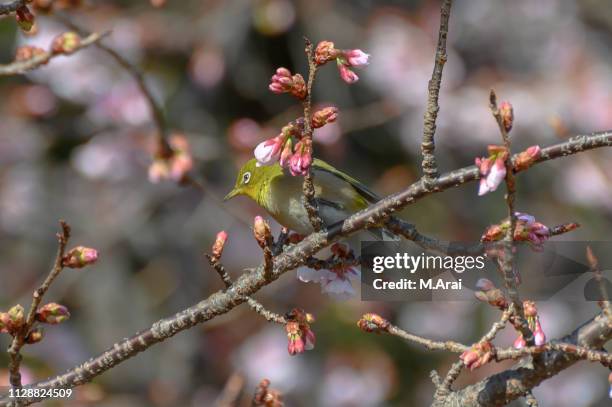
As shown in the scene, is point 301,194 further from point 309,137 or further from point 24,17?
point 24,17

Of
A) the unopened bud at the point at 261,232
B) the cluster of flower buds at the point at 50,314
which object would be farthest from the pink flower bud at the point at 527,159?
the cluster of flower buds at the point at 50,314

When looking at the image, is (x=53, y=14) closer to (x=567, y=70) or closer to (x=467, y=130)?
(x=467, y=130)

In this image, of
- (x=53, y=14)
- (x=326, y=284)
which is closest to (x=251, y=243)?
(x=53, y=14)

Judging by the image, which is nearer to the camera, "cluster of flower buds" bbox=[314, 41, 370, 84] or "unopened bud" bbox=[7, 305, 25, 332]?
"cluster of flower buds" bbox=[314, 41, 370, 84]

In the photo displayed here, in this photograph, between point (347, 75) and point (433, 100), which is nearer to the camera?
point (433, 100)

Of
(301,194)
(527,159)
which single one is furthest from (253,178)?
(527,159)

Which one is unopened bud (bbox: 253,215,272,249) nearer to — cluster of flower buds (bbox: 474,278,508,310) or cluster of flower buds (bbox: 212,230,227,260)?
cluster of flower buds (bbox: 212,230,227,260)

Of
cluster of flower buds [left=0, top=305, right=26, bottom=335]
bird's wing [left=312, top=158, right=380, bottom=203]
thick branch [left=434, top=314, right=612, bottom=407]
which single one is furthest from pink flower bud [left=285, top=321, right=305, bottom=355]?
bird's wing [left=312, top=158, right=380, bottom=203]

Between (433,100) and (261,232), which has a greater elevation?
(433,100)
